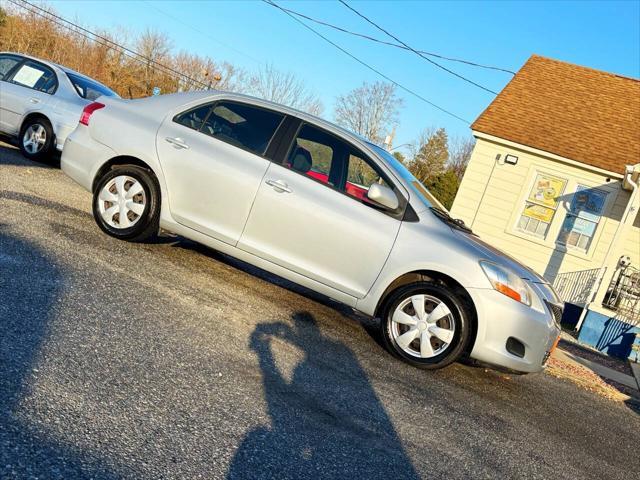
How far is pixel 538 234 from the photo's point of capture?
13805mm

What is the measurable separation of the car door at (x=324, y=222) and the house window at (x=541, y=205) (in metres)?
9.62

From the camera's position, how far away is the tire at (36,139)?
9.16 m

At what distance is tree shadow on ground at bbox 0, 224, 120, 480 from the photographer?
2172 millimetres

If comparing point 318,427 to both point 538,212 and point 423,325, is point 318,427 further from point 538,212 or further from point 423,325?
point 538,212

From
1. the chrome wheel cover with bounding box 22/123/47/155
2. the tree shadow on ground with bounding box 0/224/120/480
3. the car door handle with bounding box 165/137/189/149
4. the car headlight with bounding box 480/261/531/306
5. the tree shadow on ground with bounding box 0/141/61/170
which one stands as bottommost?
the tree shadow on ground with bounding box 0/224/120/480

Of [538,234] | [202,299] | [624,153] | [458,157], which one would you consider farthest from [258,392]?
[458,157]

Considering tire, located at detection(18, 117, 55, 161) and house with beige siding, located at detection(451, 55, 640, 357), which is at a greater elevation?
house with beige siding, located at detection(451, 55, 640, 357)

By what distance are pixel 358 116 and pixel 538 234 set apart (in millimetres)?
34561

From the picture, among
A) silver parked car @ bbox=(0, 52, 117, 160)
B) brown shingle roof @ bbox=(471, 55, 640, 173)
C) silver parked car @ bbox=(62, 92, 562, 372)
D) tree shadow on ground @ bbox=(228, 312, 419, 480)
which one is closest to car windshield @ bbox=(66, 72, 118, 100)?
silver parked car @ bbox=(0, 52, 117, 160)

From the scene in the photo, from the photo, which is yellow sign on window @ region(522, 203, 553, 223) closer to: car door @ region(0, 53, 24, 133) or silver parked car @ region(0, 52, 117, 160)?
silver parked car @ region(0, 52, 117, 160)

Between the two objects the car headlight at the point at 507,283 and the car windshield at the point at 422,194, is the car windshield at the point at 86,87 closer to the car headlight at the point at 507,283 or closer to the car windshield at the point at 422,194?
the car windshield at the point at 422,194

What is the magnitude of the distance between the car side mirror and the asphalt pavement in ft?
4.13

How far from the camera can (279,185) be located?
5215 mm

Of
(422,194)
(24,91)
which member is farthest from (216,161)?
(24,91)
